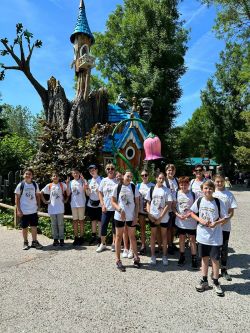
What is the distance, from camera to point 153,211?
20.6 ft

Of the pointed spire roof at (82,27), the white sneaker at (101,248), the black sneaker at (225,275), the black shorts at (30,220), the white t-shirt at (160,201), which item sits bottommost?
the black sneaker at (225,275)

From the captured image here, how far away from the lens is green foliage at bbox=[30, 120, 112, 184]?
32.9 ft

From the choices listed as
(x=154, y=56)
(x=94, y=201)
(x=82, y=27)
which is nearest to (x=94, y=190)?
(x=94, y=201)

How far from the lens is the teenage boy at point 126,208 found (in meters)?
5.96


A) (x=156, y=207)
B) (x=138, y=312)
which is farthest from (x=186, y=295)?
(x=156, y=207)

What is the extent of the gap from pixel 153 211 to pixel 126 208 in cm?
56

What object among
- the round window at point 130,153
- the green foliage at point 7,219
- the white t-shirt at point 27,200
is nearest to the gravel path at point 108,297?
the white t-shirt at point 27,200

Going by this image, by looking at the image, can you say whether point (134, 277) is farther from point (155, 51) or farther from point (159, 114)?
point (155, 51)

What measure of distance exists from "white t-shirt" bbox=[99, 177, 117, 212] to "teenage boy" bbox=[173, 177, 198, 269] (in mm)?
1291

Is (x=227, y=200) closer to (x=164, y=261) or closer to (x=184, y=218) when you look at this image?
(x=184, y=218)

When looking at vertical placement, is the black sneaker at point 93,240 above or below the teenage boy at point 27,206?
below

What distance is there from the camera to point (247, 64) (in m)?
22.9

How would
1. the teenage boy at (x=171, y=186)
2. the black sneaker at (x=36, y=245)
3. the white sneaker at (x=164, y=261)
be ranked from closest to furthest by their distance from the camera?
1. the white sneaker at (x=164, y=261)
2. the teenage boy at (x=171, y=186)
3. the black sneaker at (x=36, y=245)

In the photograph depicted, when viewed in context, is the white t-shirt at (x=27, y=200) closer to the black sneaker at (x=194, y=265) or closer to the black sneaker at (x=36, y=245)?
the black sneaker at (x=36, y=245)
